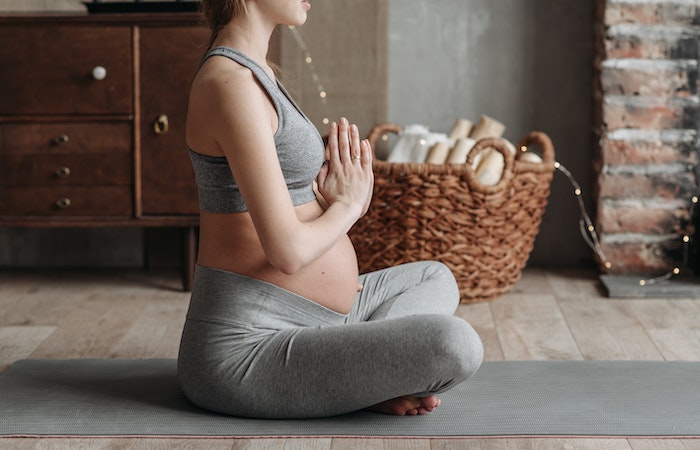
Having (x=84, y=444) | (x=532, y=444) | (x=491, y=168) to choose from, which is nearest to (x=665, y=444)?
(x=532, y=444)

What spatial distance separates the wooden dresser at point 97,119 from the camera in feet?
9.82

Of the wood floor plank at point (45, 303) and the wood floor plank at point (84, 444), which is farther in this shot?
the wood floor plank at point (45, 303)

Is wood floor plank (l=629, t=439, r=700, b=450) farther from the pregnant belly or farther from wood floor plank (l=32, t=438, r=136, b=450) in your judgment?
wood floor plank (l=32, t=438, r=136, b=450)

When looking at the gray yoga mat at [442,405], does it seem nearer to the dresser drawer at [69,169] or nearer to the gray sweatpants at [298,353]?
the gray sweatpants at [298,353]

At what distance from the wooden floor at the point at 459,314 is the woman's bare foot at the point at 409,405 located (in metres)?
0.10

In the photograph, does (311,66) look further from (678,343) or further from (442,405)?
(442,405)

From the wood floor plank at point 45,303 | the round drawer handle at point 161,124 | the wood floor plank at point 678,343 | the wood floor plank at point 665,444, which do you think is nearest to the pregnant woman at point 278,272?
the wood floor plank at point 665,444

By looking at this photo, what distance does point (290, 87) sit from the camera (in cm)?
329

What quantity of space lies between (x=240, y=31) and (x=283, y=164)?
258 mm

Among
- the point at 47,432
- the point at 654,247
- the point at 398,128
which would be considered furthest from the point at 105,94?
the point at 654,247

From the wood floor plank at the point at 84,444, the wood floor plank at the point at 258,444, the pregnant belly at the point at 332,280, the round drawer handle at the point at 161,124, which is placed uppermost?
the round drawer handle at the point at 161,124

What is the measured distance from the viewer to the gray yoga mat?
5.81 ft

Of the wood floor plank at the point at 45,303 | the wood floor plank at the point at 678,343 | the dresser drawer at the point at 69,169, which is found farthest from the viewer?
the dresser drawer at the point at 69,169

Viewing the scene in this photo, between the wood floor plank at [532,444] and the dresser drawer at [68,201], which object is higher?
the dresser drawer at [68,201]
